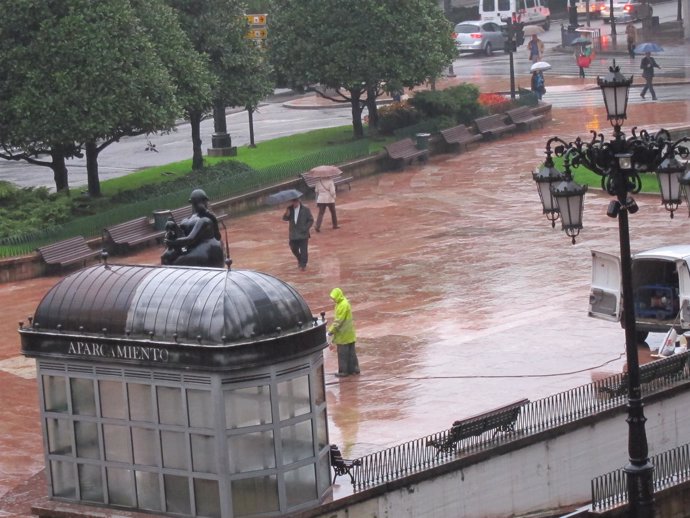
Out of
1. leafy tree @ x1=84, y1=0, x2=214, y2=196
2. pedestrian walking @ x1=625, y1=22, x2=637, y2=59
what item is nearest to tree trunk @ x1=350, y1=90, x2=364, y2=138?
leafy tree @ x1=84, y1=0, x2=214, y2=196

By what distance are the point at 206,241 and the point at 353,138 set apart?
25630 mm

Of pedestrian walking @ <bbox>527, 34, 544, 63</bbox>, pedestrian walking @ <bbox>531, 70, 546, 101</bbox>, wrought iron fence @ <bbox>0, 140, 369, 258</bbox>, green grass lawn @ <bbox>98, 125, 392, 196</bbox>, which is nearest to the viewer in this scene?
wrought iron fence @ <bbox>0, 140, 369, 258</bbox>

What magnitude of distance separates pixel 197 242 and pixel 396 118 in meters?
25.4

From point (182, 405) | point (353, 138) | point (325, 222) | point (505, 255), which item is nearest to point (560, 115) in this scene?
point (353, 138)

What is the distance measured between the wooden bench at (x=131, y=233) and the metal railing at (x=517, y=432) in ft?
48.9

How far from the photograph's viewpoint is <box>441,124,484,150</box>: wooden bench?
43406mm

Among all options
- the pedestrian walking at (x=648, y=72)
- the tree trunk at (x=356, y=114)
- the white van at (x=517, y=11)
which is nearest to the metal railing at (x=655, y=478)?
the tree trunk at (x=356, y=114)

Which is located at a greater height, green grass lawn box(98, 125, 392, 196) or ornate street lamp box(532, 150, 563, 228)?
ornate street lamp box(532, 150, 563, 228)

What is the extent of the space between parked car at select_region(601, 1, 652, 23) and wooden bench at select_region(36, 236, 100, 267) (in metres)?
45.1

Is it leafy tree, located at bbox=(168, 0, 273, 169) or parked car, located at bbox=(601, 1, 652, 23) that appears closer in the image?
leafy tree, located at bbox=(168, 0, 273, 169)

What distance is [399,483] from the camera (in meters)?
17.7

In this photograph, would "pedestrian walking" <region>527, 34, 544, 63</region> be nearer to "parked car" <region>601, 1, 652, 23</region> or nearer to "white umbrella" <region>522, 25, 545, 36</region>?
"white umbrella" <region>522, 25, 545, 36</region>

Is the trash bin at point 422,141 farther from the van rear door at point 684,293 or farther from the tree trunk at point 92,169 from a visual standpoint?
the van rear door at point 684,293

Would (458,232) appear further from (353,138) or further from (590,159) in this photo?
(590,159)
